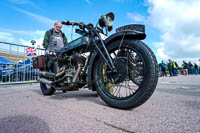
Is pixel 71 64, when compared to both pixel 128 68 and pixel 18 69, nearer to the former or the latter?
pixel 128 68

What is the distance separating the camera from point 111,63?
72.7 inches

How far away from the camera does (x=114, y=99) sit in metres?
1.72

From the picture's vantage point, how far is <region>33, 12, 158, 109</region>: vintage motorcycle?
1.49 meters

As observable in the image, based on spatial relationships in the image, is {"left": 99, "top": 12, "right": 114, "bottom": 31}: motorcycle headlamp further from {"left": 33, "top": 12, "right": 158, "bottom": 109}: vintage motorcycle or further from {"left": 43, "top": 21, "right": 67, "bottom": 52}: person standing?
{"left": 43, "top": 21, "right": 67, "bottom": 52}: person standing

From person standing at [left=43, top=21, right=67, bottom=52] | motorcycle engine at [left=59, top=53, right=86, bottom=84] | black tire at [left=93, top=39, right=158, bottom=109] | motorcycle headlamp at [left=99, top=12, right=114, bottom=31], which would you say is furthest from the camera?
person standing at [left=43, top=21, right=67, bottom=52]

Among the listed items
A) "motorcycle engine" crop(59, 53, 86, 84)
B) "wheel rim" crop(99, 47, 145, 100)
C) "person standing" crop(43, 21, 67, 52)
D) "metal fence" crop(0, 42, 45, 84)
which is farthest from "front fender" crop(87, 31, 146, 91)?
"metal fence" crop(0, 42, 45, 84)

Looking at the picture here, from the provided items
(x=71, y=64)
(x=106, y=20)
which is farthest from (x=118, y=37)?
(x=71, y=64)

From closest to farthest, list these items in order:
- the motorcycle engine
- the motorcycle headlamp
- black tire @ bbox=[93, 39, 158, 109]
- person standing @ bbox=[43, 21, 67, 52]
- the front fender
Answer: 1. black tire @ bbox=[93, 39, 158, 109]
2. the front fender
3. the motorcycle headlamp
4. the motorcycle engine
5. person standing @ bbox=[43, 21, 67, 52]

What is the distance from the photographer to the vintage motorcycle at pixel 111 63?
149cm

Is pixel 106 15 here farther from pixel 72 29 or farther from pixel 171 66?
pixel 171 66

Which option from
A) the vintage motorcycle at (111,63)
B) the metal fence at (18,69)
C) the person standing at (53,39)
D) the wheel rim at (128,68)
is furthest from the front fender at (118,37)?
the metal fence at (18,69)

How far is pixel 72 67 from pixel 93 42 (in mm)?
800

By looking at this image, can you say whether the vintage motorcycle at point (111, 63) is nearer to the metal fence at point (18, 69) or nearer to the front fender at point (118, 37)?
the front fender at point (118, 37)

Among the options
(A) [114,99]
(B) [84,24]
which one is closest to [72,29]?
(B) [84,24]
